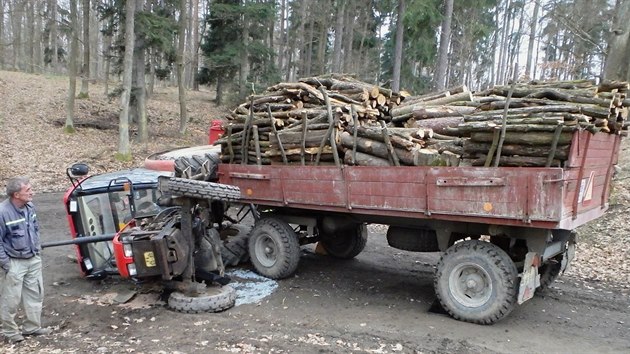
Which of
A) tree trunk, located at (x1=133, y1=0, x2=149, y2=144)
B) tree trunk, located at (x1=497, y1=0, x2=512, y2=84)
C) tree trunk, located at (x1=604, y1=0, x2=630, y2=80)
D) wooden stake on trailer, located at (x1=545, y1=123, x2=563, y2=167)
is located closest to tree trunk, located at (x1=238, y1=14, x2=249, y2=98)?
→ tree trunk, located at (x1=133, y1=0, x2=149, y2=144)

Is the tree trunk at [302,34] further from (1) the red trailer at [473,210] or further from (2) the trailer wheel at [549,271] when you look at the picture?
(2) the trailer wheel at [549,271]

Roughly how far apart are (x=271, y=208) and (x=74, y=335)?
11.1 ft

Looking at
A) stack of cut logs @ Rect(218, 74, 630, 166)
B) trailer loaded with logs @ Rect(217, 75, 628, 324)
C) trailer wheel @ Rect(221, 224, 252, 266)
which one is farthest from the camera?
trailer wheel @ Rect(221, 224, 252, 266)

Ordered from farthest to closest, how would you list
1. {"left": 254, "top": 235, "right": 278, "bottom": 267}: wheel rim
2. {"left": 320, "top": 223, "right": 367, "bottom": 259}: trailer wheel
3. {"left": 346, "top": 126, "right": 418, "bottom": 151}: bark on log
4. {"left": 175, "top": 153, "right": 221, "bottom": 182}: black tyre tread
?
{"left": 320, "top": 223, "right": 367, "bottom": 259}: trailer wheel, {"left": 175, "top": 153, "right": 221, "bottom": 182}: black tyre tread, {"left": 254, "top": 235, "right": 278, "bottom": 267}: wheel rim, {"left": 346, "top": 126, "right": 418, "bottom": 151}: bark on log

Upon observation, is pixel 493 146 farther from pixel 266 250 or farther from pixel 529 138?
pixel 266 250

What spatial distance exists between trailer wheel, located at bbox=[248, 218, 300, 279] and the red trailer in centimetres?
2

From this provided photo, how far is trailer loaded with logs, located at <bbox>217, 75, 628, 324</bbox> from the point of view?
5066 millimetres

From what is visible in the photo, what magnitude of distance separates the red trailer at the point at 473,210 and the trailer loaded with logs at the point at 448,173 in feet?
0.05

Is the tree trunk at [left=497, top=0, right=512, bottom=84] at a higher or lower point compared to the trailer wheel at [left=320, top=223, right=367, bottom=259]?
higher

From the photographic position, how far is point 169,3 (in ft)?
72.8

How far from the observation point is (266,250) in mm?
7406

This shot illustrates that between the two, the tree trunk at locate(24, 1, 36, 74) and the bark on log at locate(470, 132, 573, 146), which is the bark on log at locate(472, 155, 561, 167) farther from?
the tree trunk at locate(24, 1, 36, 74)

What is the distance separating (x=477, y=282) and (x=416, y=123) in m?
2.45

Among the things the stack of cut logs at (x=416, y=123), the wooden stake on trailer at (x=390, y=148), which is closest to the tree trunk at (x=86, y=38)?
the stack of cut logs at (x=416, y=123)
